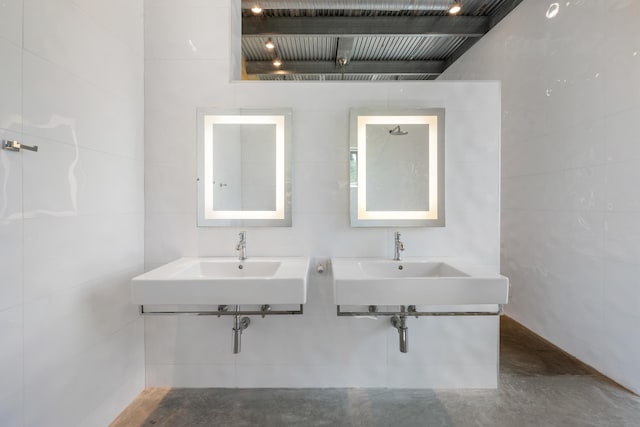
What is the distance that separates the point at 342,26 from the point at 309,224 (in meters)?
1.98

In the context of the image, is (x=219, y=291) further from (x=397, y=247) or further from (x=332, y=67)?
(x=332, y=67)

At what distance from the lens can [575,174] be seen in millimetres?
2148

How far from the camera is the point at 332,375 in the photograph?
72.6 inches

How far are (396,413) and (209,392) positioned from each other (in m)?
1.11

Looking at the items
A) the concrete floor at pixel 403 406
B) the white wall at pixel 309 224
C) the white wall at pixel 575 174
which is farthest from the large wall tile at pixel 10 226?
the white wall at pixel 575 174

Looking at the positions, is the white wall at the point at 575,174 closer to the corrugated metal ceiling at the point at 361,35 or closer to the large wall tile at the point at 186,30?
the corrugated metal ceiling at the point at 361,35

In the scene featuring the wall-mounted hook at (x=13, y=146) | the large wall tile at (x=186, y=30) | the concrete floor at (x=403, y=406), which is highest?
the large wall tile at (x=186, y=30)

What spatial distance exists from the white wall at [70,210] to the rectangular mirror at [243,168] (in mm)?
401

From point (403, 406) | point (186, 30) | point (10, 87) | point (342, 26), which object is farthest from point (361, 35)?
point (403, 406)

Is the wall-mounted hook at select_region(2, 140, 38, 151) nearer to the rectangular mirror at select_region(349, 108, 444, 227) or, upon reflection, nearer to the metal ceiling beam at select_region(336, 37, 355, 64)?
Result: the rectangular mirror at select_region(349, 108, 444, 227)

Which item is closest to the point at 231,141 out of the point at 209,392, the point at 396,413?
the point at 209,392

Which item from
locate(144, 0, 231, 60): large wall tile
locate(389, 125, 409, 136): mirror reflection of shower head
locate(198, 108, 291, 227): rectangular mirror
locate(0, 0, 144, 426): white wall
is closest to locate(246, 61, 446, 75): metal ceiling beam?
locate(144, 0, 231, 60): large wall tile

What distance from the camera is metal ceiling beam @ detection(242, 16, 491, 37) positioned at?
269 cm

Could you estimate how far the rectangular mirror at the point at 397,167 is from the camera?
1820 mm
